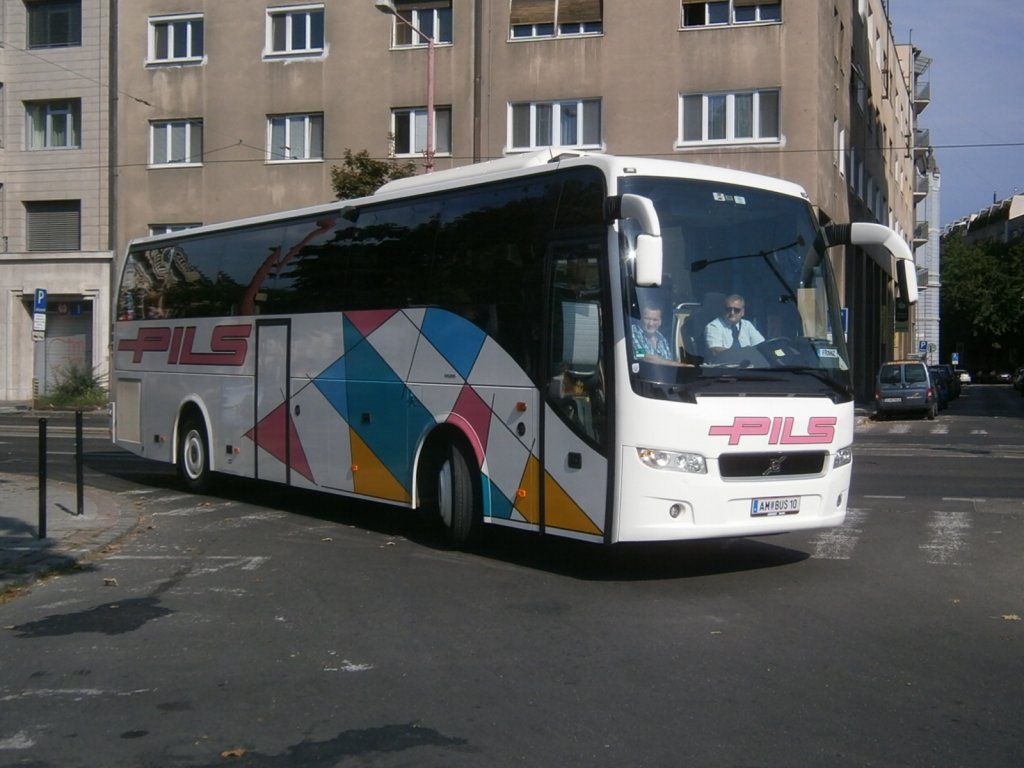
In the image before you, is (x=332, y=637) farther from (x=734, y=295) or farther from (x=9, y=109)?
(x=9, y=109)

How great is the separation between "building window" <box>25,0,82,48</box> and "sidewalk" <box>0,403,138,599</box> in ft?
94.8

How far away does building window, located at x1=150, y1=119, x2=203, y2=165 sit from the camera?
121 ft

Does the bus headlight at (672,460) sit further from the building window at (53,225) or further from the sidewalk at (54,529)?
the building window at (53,225)

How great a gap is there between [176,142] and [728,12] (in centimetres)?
1714

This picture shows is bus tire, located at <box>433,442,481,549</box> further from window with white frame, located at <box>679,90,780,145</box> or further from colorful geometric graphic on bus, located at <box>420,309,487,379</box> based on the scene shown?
window with white frame, located at <box>679,90,780,145</box>

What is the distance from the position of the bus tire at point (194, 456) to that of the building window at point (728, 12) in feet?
71.0

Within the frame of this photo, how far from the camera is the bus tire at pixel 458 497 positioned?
10242 mm

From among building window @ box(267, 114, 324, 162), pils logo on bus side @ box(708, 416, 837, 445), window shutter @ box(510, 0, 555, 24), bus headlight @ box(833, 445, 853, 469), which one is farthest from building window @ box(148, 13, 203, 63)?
pils logo on bus side @ box(708, 416, 837, 445)

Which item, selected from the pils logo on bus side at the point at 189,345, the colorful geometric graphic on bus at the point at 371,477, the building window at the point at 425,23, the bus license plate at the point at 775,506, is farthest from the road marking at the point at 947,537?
the building window at the point at 425,23

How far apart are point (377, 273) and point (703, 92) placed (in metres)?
22.4

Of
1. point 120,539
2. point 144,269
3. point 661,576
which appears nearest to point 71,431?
point 144,269

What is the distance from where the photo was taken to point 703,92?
31.9 meters

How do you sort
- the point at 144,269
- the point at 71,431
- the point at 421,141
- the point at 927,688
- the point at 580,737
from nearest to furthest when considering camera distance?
the point at 580,737 → the point at 927,688 → the point at 144,269 → the point at 71,431 → the point at 421,141

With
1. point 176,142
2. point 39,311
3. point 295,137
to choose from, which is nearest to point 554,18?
point 295,137
